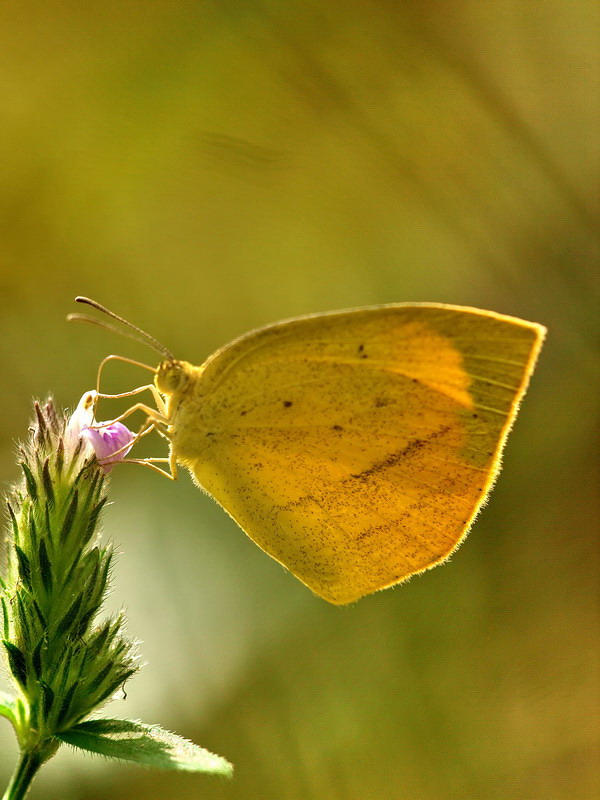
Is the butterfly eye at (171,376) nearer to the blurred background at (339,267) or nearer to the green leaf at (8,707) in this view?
the green leaf at (8,707)

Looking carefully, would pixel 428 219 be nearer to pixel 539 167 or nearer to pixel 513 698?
pixel 539 167

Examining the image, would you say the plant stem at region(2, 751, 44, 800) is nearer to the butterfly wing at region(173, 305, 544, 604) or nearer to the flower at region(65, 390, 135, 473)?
the flower at region(65, 390, 135, 473)

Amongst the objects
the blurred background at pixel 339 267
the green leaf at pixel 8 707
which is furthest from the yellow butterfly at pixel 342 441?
the blurred background at pixel 339 267

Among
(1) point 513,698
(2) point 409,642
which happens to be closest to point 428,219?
(2) point 409,642

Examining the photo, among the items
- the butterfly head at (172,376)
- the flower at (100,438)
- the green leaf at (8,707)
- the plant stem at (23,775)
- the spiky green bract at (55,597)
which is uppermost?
the butterfly head at (172,376)

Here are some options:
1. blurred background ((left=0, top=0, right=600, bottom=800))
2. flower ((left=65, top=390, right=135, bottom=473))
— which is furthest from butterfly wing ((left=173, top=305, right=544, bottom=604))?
→ blurred background ((left=0, top=0, right=600, bottom=800))

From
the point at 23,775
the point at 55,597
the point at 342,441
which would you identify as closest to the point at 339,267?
the point at 342,441
